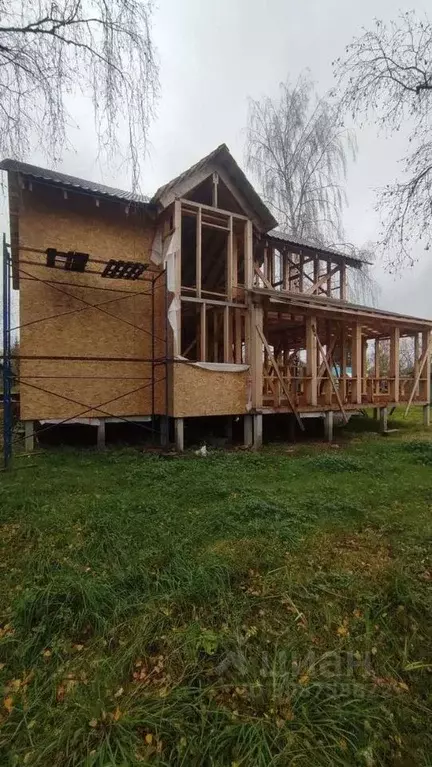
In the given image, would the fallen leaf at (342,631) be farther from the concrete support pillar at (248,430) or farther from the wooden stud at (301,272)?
the wooden stud at (301,272)

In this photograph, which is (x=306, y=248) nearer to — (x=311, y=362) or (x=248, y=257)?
(x=248, y=257)

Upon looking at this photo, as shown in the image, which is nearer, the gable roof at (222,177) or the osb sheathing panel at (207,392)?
the osb sheathing panel at (207,392)

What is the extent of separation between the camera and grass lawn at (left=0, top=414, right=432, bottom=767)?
236cm

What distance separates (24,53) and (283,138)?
1724 cm

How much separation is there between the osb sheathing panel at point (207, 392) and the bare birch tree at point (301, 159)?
1157 cm

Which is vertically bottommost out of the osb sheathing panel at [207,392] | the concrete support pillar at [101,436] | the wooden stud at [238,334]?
the concrete support pillar at [101,436]

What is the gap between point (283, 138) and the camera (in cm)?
1930

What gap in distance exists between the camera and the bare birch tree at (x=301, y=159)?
→ 1878 cm

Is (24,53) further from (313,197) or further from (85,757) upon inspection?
(313,197)

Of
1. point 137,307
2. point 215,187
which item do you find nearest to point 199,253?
point 215,187

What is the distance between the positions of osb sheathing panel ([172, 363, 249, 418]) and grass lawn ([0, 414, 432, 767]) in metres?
3.85

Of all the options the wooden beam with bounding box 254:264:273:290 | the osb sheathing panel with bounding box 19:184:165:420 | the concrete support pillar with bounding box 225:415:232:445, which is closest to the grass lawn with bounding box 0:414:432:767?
the osb sheathing panel with bounding box 19:184:165:420

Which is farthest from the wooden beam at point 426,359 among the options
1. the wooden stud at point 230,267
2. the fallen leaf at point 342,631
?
the fallen leaf at point 342,631

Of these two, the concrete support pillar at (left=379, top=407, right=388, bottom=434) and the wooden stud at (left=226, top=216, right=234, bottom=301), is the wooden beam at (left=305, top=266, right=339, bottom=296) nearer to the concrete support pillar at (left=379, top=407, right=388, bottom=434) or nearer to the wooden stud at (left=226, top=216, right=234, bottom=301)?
the concrete support pillar at (left=379, top=407, right=388, bottom=434)
